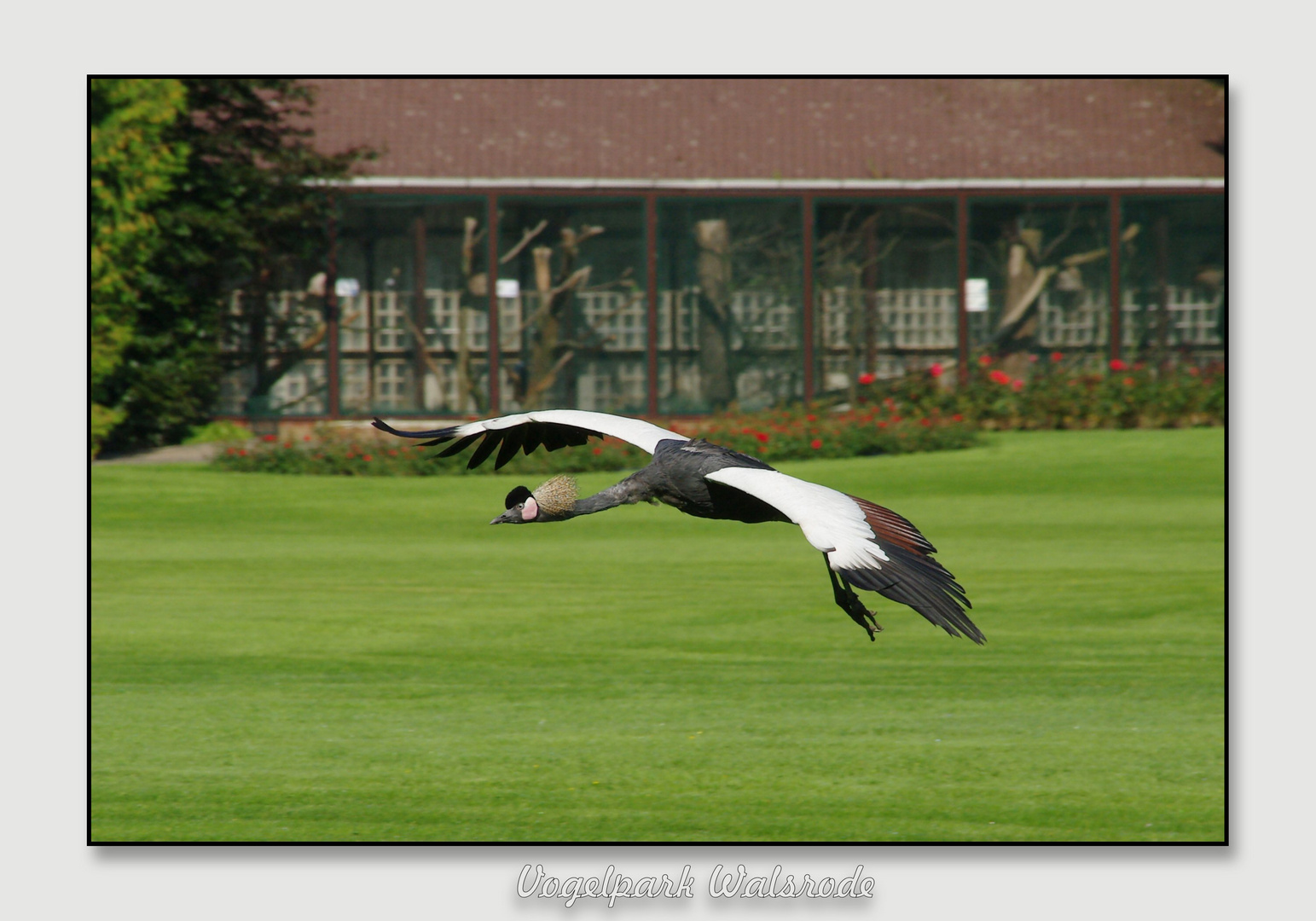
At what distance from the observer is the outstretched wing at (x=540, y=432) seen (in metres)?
7.19

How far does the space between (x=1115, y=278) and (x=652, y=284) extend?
7.81 metres

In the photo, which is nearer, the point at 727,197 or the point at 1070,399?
the point at 727,197

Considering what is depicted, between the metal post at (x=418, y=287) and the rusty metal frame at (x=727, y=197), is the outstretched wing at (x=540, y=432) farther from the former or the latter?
the metal post at (x=418, y=287)

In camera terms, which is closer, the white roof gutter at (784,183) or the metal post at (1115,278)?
the white roof gutter at (784,183)

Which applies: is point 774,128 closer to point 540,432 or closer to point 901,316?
point 901,316

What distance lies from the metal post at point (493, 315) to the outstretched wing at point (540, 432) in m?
17.1

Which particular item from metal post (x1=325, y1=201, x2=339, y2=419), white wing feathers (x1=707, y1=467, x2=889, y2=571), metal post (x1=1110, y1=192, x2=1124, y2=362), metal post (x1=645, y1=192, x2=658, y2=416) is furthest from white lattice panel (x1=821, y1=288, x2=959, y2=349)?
white wing feathers (x1=707, y1=467, x2=889, y2=571)

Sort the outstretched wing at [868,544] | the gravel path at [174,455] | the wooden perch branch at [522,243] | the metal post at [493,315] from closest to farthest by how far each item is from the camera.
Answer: the outstretched wing at [868,544]
the gravel path at [174,455]
the metal post at [493,315]
the wooden perch branch at [522,243]

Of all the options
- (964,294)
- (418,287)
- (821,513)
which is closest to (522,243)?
(418,287)

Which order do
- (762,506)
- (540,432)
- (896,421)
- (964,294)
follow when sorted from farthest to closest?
(964,294) → (896,421) → (540,432) → (762,506)

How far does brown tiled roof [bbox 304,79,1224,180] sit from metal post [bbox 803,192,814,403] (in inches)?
29.5

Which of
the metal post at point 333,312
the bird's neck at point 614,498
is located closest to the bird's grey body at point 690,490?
the bird's neck at point 614,498

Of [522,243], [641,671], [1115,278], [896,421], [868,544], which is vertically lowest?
[641,671]

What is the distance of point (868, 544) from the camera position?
5812mm
